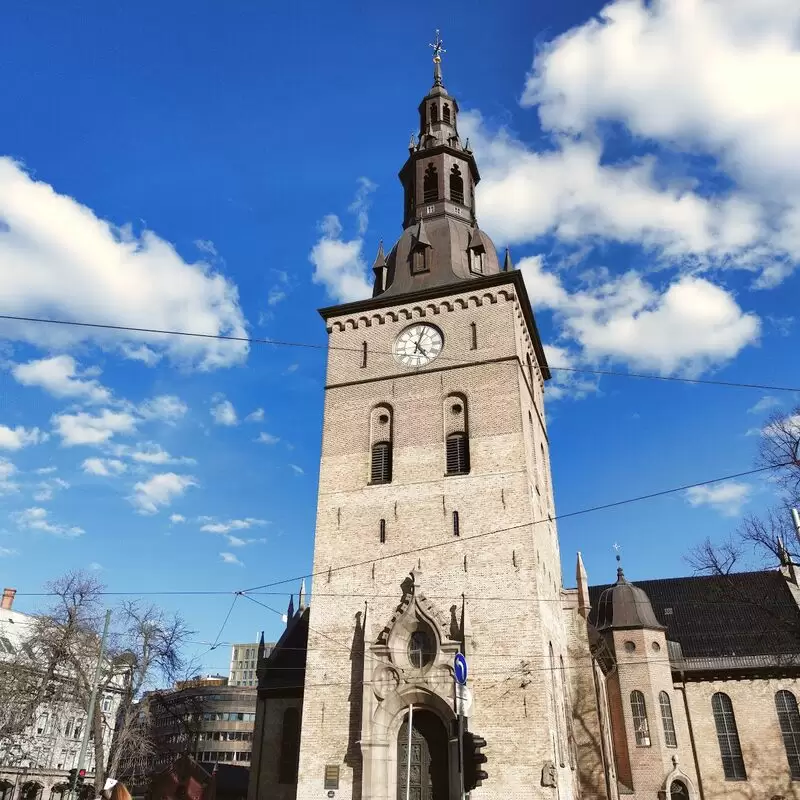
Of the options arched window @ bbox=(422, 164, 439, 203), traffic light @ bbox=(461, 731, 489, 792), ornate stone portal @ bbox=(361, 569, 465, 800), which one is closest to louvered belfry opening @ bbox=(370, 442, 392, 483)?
ornate stone portal @ bbox=(361, 569, 465, 800)

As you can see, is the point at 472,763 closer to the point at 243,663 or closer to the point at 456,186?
the point at 456,186

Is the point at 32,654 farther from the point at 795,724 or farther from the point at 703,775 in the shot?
the point at 795,724

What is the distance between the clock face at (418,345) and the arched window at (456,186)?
23.8 ft

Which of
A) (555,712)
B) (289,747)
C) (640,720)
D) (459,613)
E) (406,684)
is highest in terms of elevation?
(459,613)

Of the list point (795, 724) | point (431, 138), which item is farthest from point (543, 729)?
point (431, 138)

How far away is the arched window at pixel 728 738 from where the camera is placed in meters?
32.4

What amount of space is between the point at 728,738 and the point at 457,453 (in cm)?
2040

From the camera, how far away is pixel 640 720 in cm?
3222

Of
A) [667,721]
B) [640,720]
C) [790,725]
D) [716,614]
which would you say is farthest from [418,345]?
[790,725]

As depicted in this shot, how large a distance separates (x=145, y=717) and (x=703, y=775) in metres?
25.1

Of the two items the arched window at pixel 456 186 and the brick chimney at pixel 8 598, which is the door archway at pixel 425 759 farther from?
the brick chimney at pixel 8 598

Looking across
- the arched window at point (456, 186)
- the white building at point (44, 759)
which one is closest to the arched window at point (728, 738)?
the arched window at point (456, 186)

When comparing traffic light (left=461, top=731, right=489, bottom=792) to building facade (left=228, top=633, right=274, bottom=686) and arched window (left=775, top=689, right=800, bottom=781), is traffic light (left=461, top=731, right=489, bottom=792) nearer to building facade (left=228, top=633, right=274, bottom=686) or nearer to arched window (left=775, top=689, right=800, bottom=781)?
arched window (left=775, top=689, right=800, bottom=781)

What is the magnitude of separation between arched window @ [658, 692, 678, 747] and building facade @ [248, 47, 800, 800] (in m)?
0.09
